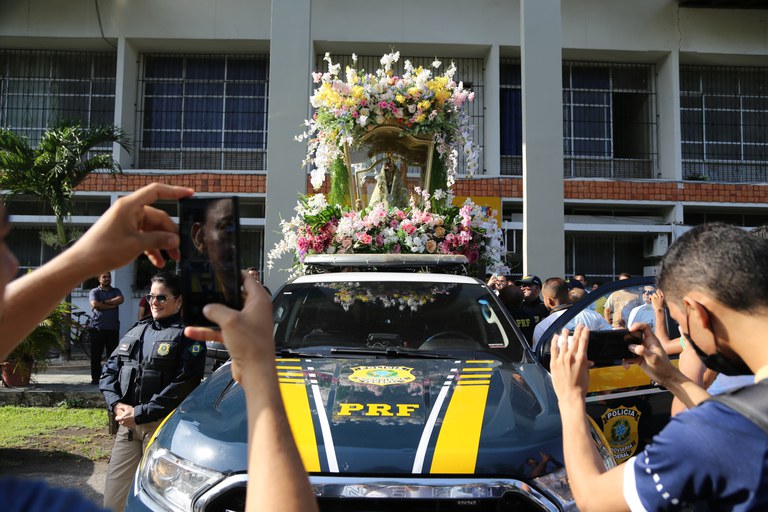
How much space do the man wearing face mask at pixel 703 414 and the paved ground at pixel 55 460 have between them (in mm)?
4411

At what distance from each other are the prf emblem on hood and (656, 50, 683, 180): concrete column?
45.1 feet

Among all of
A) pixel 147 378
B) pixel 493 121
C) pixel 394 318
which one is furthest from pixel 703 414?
pixel 493 121

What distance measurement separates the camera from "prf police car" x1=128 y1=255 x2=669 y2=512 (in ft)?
7.64

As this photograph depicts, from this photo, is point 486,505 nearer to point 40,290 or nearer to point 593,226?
point 40,290

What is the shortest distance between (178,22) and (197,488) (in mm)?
13978

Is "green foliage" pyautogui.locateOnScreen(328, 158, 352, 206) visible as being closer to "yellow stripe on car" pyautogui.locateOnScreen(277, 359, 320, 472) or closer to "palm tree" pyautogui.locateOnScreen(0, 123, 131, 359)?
"yellow stripe on car" pyautogui.locateOnScreen(277, 359, 320, 472)

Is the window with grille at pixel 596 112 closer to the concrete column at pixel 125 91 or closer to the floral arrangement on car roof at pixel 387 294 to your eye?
the concrete column at pixel 125 91

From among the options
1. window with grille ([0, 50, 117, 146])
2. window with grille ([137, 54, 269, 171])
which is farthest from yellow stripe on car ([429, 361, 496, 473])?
window with grille ([0, 50, 117, 146])

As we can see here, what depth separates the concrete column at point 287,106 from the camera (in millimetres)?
8797

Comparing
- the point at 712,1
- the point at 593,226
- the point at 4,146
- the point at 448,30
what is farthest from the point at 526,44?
the point at 4,146

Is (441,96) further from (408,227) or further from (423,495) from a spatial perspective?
(423,495)

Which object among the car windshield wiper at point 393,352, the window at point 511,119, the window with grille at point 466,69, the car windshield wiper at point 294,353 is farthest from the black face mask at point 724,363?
the window at point 511,119

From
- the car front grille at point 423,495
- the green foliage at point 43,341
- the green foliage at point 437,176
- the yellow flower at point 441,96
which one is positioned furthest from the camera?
the green foliage at point 43,341

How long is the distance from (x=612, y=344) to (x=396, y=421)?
2.92ft
